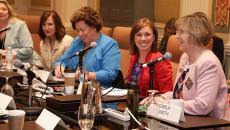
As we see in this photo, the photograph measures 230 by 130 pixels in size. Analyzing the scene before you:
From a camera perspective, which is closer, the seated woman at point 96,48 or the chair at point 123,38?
the seated woman at point 96,48

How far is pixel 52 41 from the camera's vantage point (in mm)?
4223

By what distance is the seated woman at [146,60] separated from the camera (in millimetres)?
2863

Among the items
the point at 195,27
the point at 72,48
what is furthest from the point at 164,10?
the point at 195,27

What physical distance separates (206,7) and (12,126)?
11.6 feet

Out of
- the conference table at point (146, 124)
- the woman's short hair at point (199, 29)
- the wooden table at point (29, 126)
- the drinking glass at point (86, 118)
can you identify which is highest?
the woman's short hair at point (199, 29)

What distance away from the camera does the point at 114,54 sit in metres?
3.29

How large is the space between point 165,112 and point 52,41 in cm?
239

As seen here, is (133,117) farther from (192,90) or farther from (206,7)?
(206,7)

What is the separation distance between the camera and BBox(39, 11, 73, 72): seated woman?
415 cm

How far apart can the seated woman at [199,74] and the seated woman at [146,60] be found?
1.15 ft

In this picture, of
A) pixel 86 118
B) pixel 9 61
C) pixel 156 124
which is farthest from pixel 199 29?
pixel 9 61

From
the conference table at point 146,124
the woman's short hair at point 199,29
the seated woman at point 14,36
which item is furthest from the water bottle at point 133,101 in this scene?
the seated woman at point 14,36

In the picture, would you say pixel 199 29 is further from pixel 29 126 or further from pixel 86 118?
pixel 29 126

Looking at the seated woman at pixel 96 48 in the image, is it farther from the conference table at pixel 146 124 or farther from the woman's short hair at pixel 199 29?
the conference table at pixel 146 124
